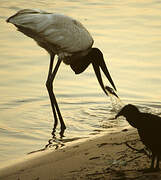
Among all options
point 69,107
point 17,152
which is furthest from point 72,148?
point 69,107

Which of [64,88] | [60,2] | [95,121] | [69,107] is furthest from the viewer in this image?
[60,2]

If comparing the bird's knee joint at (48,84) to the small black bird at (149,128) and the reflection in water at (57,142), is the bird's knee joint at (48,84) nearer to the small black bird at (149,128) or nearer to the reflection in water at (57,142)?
the reflection in water at (57,142)

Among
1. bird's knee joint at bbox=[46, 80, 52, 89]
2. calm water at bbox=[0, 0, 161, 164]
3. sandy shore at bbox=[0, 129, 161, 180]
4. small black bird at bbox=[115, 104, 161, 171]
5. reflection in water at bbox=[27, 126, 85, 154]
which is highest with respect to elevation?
small black bird at bbox=[115, 104, 161, 171]

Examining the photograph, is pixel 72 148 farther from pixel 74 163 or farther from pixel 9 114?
pixel 9 114

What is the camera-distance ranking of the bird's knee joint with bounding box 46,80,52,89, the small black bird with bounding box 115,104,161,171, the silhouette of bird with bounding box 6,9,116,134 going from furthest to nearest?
the bird's knee joint with bounding box 46,80,52,89
the silhouette of bird with bounding box 6,9,116,134
the small black bird with bounding box 115,104,161,171

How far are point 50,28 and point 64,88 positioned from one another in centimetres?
122

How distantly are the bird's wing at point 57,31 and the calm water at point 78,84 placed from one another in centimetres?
80

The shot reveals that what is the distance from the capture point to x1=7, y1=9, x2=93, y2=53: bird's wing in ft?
32.6

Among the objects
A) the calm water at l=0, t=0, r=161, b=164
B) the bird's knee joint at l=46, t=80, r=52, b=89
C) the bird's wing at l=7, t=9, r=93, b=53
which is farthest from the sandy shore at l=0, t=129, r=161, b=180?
the bird's wing at l=7, t=9, r=93, b=53

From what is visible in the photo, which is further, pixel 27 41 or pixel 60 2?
pixel 60 2

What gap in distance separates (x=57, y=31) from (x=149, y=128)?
4147 mm

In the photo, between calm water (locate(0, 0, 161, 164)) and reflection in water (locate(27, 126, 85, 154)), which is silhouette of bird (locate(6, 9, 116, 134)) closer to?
calm water (locate(0, 0, 161, 164))

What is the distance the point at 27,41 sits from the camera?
44.1ft

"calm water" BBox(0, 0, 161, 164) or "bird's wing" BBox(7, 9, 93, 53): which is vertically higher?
"bird's wing" BBox(7, 9, 93, 53)
